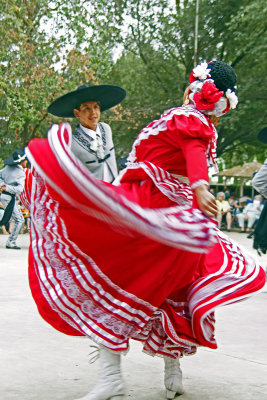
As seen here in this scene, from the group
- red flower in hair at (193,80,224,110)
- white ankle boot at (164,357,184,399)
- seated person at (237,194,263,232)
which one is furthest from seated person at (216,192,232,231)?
red flower in hair at (193,80,224,110)

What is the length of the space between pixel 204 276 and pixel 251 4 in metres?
19.8

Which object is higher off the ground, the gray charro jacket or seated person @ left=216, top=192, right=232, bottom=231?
the gray charro jacket

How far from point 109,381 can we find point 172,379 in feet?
1.31

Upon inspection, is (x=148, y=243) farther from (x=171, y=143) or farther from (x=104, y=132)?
(x=104, y=132)

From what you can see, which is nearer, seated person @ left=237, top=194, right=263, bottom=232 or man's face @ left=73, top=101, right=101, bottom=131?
man's face @ left=73, top=101, right=101, bottom=131

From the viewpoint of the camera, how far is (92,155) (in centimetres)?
417

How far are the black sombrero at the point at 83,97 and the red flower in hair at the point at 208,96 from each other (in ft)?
4.99

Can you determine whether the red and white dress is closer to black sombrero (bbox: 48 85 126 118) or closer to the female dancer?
the female dancer

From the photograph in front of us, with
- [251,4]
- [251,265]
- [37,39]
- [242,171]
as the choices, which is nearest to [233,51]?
[251,4]

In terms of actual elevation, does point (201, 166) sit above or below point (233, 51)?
below

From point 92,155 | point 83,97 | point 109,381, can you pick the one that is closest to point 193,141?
point 109,381

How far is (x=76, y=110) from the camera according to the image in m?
4.41

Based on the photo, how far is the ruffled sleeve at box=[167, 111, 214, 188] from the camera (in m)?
2.60

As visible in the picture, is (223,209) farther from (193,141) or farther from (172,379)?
(193,141)
